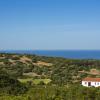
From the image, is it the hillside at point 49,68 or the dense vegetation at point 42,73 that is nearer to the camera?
the dense vegetation at point 42,73

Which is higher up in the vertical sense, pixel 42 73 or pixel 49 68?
pixel 49 68

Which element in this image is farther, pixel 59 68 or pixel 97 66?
pixel 97 66

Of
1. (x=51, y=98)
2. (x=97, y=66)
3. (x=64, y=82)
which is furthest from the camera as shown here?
(x=97, y=66)

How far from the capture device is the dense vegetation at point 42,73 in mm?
44622

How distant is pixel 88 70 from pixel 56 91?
117ft

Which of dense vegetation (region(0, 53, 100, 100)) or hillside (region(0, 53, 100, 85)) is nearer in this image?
dense vegetation (region(0, 53, 100, 100))

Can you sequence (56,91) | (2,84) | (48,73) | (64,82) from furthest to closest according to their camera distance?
1. (48,73)
2. (64,82)
3. (2,84)
4. (56,91)

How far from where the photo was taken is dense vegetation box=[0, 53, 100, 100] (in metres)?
44.6

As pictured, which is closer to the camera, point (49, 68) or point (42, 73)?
point (42, 73)

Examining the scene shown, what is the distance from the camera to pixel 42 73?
6844cm

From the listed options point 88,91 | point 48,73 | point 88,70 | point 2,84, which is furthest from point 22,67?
point 88,91

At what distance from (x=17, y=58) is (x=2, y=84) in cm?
3265

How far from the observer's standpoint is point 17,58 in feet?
259

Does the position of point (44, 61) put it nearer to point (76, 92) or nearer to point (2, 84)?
point (2, 84)
